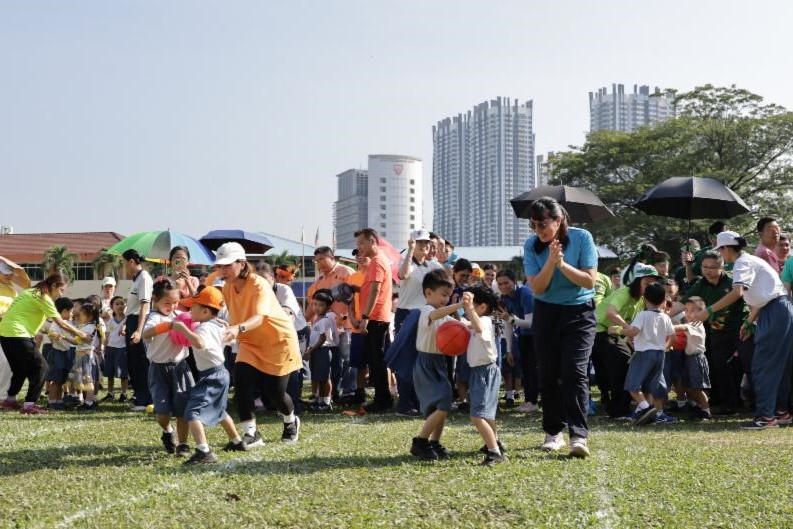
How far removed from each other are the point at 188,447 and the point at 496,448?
2.53 metres

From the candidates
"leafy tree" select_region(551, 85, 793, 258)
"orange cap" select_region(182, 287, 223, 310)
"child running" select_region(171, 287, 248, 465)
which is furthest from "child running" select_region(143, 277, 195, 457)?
→ "leafy tree" select_region(551, 85, 793, 258)

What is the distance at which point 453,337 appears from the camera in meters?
6.47

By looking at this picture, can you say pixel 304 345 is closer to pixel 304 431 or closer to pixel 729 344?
pixel 304 431

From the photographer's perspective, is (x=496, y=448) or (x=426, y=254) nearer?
(x=496, y=448)

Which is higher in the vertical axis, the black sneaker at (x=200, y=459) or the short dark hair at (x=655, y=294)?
the short dark hair at (x=655, y=294)

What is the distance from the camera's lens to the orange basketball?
647 centimetres

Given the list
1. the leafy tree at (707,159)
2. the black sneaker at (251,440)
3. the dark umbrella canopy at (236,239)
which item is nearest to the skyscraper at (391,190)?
the leafy tree at (707,159)

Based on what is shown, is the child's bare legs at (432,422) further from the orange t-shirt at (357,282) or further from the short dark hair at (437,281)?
the orange t-shirt at (357,282)

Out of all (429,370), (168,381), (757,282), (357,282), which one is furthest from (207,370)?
(757,282)

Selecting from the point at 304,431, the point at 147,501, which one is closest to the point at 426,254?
the point at 304,431

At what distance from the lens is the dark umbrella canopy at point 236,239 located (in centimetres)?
1638

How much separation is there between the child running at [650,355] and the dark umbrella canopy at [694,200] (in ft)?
13.1

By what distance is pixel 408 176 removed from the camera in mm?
187250

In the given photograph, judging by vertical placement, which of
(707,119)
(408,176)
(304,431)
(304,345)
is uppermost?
(408,176)
